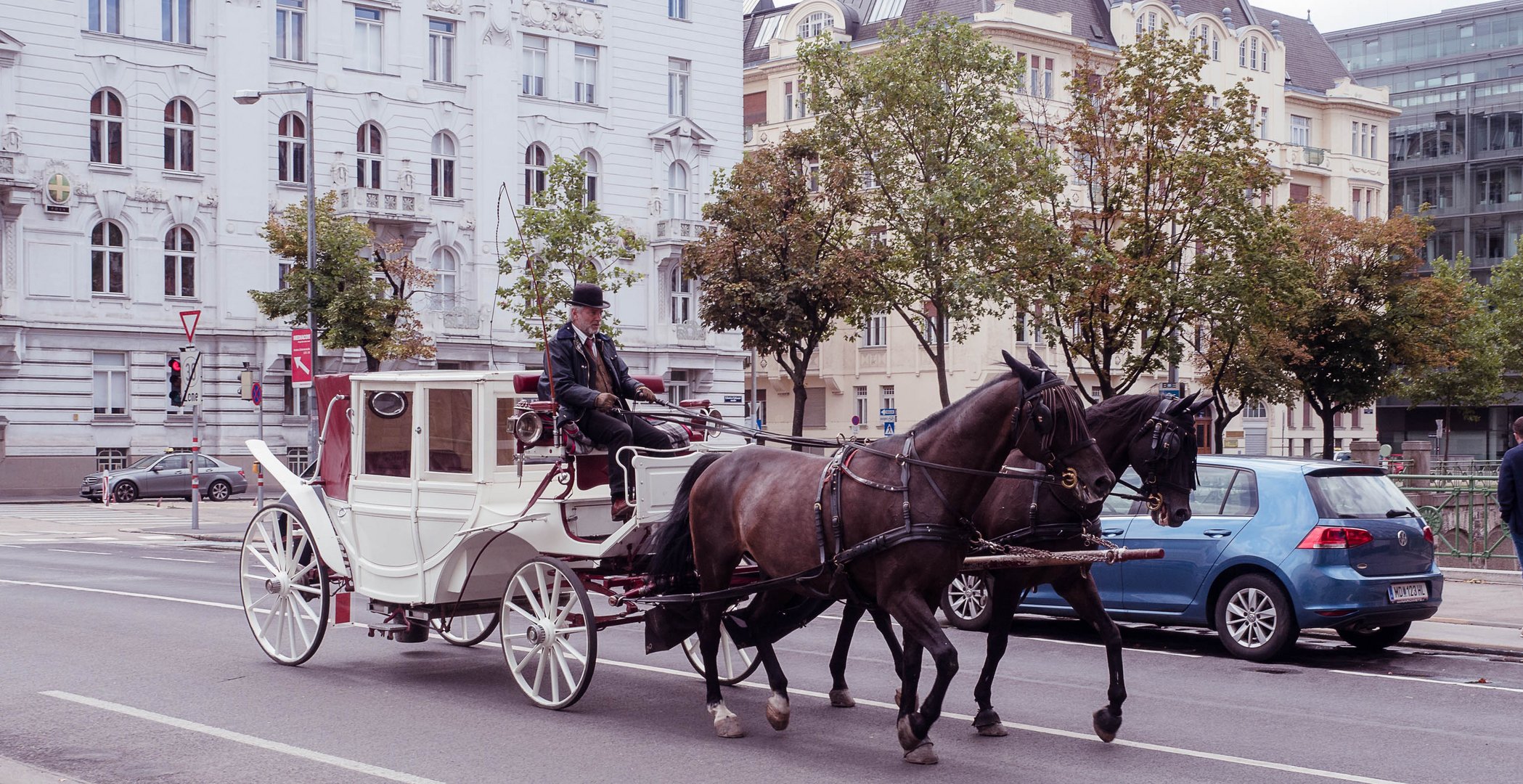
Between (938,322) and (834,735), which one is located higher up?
(938,322)

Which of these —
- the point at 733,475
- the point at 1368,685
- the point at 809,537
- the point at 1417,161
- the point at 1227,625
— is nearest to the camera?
the point at 809,537

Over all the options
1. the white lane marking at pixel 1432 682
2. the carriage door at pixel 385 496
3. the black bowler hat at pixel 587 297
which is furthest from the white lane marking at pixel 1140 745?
the white lane marking at pixel 1432 682

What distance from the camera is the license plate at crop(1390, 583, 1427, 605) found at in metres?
12.5

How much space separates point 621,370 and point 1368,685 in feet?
19.4

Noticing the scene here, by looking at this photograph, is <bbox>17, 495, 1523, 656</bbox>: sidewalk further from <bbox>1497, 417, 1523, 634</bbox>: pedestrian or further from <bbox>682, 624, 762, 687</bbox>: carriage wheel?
<bbox>682, 624, 762, 687</bbox>: carriage wheel

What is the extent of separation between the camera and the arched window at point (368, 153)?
47938 millimetres

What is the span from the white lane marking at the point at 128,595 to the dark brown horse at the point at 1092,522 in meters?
8.32

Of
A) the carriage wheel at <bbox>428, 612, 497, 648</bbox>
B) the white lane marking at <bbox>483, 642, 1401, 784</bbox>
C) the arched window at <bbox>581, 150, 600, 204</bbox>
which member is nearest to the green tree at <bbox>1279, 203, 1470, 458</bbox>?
the arched window at <bbox>581, 150, 600, 204</bbox>

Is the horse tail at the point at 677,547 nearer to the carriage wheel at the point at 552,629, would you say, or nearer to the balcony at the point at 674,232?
the carriage wheel at the point at 552,629

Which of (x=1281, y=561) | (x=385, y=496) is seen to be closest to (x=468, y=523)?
(x=385, y=496)

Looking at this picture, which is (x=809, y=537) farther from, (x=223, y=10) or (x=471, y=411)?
(x=223, y=10)

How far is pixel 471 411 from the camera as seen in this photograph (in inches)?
409

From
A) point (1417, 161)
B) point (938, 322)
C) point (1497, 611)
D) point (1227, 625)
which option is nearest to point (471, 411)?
point (1227, 625)

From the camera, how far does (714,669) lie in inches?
359
